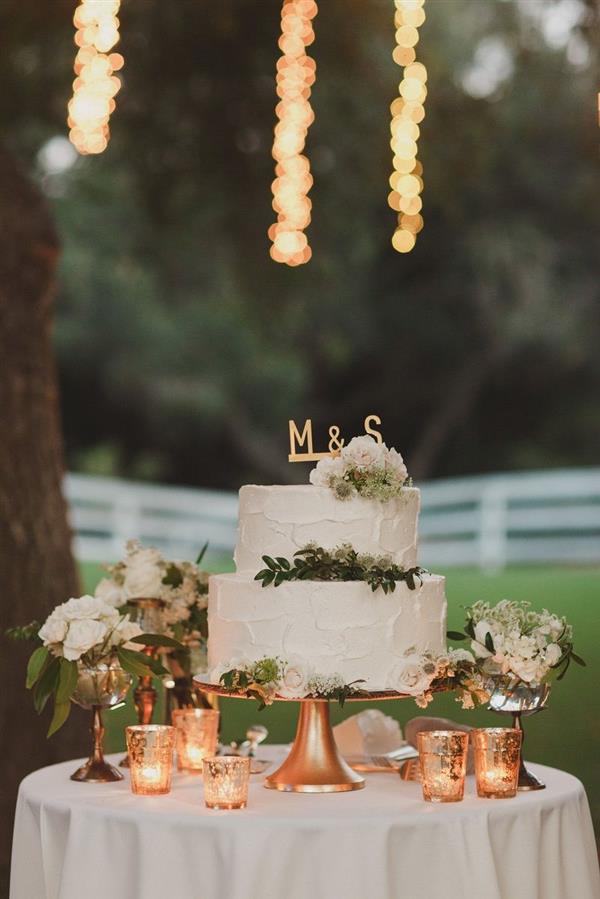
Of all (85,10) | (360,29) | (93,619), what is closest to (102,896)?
(93,619)

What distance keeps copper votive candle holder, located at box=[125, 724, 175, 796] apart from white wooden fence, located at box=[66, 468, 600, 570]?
7840 mm

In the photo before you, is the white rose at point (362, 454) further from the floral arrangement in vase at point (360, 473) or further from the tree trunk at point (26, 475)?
the tree trunk at point (26, 475)

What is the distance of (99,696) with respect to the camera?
3.43 m

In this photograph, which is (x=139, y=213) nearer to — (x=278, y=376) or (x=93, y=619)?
(x=278, y=376)

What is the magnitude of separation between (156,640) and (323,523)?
1.95 ft

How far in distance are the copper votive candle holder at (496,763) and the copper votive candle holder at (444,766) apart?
7 cm

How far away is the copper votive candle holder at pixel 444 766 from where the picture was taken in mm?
3148

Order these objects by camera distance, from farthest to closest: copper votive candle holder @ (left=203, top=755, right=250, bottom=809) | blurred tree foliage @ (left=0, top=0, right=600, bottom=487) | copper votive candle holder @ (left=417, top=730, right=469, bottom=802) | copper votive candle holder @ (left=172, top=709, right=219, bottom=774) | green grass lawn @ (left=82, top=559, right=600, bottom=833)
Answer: blurred tree foliage @ (left=0, top=0, right=600, bottom=487), green grass lawn @ (left=82, top=559, right=600, bottom=833), copper votive candle holder @ (left=172, top=709, right=219, bottom=774), copper votive candle holder @ (left=417, top=730, right=469, bottom=802), copper votive candle holder @ (left=203, top=755, right=250, bottom=809)

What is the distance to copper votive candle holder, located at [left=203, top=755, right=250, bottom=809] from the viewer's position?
304 cm

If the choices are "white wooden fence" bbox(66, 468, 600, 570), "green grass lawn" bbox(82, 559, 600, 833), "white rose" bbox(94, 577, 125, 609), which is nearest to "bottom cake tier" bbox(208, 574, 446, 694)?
"white rose" bbox(94, 577, 125, 609)

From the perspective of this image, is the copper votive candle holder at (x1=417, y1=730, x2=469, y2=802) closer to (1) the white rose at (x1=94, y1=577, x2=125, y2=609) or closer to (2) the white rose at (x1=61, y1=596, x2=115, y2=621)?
(2) the white rose at (x1=61, y1=596, x2=115, y2=621)

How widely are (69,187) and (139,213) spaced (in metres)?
0.81

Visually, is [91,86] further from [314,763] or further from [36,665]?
[314,763]

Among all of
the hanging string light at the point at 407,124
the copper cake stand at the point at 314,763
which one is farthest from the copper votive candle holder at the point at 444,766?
the hanging string light at the point at 407,124
